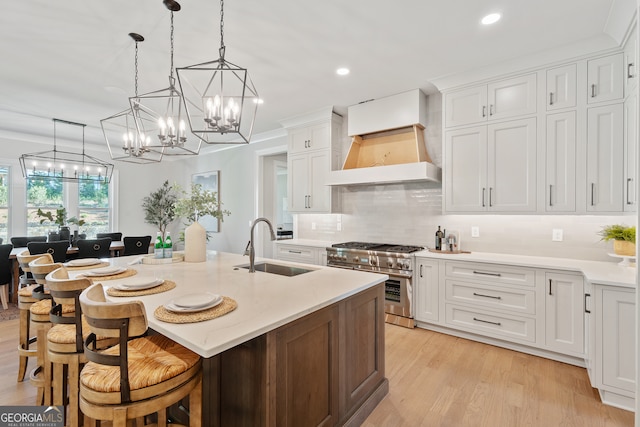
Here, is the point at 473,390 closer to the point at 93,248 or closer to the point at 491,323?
the point at 491,323

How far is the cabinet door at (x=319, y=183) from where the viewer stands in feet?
14.3

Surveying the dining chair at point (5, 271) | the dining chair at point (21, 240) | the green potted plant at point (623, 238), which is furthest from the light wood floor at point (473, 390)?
the dining chair at point (21, 240)

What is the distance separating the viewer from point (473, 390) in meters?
2.28

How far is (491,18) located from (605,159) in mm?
1500

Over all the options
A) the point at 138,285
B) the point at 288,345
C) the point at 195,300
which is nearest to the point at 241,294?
the point at 195,300

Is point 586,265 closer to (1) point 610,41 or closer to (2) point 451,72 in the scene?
(1) point 610,41

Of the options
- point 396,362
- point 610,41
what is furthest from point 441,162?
point 396,362

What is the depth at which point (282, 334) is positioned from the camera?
1375 millimetres

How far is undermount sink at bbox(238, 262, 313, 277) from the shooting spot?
2.45 metres

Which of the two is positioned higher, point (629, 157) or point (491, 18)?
point (491, 18)

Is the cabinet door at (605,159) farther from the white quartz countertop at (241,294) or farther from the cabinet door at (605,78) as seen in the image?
the white quartz countertop at (241,294)

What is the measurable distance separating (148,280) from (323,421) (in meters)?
1.29

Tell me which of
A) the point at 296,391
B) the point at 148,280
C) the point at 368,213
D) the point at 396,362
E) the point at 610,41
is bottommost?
the point at 396,362

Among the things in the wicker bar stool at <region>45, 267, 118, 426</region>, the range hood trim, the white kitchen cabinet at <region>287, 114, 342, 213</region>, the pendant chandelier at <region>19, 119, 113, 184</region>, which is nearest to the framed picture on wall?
the pendant chandelier at <region>19, 119, 113, 184</region>
